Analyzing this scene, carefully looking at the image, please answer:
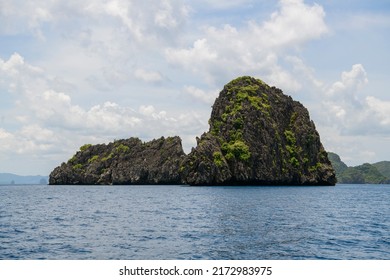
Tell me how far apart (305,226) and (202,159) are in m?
131

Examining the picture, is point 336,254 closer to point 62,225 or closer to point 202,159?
point 62,225

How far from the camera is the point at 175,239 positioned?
1753 inches

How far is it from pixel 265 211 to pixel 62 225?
110 feet

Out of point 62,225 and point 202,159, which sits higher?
point 202,159

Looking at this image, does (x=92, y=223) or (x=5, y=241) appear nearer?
(x=5, y=241)

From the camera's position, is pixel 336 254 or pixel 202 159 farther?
pixel 202 159

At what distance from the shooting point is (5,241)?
43.6 meters

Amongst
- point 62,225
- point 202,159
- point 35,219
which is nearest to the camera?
point 62,225
